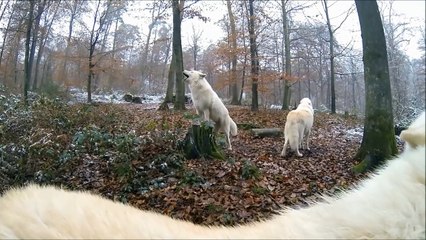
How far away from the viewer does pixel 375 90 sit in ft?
19.7

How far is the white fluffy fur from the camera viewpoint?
0.73 meters

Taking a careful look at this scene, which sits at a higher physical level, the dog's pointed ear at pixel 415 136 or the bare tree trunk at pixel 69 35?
the bare tree trunk at pixel 69 35

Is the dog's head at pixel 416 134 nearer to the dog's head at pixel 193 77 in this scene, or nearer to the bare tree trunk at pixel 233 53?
the dog's head at pixel 193 77

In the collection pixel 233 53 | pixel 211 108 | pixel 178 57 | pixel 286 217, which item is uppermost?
pixel 233 53

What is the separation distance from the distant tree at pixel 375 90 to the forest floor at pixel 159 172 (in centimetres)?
60

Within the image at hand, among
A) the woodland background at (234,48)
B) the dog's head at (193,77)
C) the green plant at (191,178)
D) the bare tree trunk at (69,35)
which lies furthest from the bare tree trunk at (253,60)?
the green plant at (191,178)

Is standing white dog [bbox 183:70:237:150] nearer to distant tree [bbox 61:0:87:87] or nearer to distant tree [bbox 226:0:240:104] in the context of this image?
distant tree [bbox 226:0:240:104]

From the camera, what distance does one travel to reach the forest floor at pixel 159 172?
471cm

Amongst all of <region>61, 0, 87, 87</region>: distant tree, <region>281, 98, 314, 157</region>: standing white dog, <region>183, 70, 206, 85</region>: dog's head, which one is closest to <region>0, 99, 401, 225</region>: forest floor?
<region>281, 98, 314, 157</region>: standing white dog

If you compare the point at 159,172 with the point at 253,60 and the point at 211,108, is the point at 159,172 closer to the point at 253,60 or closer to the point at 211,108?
the point at 211,108

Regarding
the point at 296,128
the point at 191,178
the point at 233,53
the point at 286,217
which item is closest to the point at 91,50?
the point at 233,53

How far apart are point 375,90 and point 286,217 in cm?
580

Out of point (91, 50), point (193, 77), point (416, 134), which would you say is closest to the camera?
point (416, 134)

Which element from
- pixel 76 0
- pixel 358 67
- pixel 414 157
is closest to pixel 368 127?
pixel 414 157
